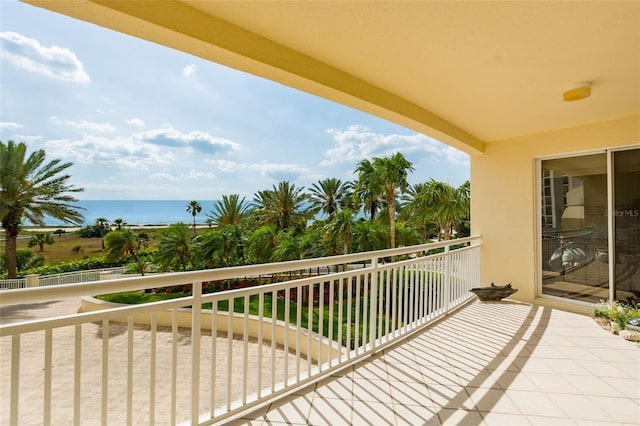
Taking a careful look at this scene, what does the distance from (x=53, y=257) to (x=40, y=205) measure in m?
8.66

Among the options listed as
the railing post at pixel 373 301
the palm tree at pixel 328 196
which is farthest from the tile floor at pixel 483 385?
the palm tree at pixel 328 196

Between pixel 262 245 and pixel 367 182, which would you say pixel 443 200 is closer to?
pixel 367 182

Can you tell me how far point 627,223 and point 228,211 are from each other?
1517 centimetres

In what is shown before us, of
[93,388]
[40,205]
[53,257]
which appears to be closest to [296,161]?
[53,257]

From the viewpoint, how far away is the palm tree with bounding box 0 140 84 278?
439 inches

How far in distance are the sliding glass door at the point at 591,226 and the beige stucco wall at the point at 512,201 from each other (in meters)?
0.17

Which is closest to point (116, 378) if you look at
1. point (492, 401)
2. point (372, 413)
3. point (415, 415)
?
point (372, 413)

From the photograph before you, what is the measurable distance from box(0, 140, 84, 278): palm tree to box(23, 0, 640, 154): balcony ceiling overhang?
1459cm

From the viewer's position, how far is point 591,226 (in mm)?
3652

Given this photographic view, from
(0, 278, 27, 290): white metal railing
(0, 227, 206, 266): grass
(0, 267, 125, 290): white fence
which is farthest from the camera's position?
(0, 227, 206, 266): grass

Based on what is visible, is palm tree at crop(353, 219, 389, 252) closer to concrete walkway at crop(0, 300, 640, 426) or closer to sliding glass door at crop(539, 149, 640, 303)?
sliding glass door at crop(539, 149, 640, 303)

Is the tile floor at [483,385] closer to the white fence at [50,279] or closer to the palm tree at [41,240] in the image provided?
the white fence at [50,279]

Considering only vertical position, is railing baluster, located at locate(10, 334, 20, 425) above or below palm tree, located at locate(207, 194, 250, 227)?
below

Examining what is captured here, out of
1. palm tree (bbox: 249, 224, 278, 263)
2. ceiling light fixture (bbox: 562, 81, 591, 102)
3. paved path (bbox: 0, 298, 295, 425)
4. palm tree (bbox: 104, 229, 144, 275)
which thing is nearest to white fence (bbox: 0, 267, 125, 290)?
palm tree (bbox: 104, 229, 144, 275)
